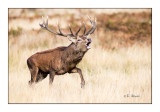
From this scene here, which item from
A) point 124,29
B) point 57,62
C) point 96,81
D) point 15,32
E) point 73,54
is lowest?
point 96,81

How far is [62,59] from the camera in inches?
364

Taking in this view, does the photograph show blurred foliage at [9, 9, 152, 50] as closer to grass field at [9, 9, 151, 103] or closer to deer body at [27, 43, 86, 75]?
grass field at [9, 9, 151, 103]

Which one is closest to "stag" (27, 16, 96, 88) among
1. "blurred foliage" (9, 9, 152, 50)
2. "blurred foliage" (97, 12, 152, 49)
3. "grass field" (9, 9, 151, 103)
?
"grass field" (9, 9, 151, 103)

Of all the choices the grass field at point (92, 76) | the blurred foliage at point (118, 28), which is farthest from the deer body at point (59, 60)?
the blurred foliage at point (118, 28)

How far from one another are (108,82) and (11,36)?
9646mm

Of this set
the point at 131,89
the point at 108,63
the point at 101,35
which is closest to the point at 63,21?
the point at 101,35

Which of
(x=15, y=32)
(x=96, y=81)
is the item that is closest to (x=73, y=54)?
(x=96, y=81)

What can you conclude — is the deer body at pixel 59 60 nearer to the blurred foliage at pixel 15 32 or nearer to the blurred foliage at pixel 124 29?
the blurred foliage at pixel 124 29

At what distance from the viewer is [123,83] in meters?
9.95

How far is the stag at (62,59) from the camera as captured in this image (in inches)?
351

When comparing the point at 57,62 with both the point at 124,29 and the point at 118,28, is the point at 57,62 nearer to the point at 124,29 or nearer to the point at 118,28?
the point at 124,29

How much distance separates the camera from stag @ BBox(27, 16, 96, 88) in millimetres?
8914

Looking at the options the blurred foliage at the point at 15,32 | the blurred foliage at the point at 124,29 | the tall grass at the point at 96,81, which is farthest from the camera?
the blurred foliage at the point at 124,29

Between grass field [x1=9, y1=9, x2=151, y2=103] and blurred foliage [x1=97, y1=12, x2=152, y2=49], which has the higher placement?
blurred foliage [x1=97, y1=12, x2=152, y2=49]
